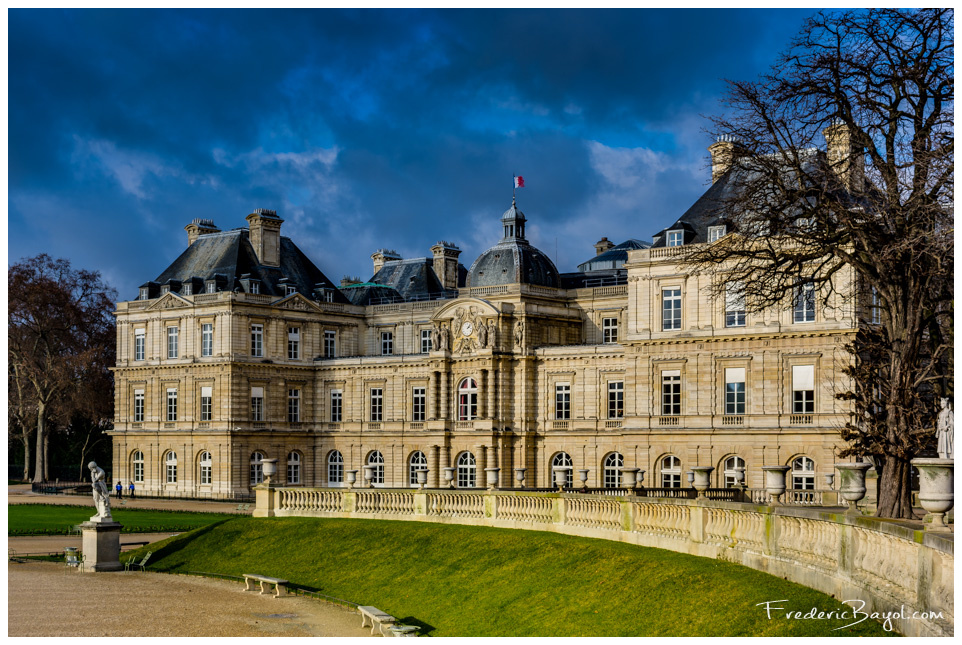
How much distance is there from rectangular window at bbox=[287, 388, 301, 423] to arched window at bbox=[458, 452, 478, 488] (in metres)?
11.2

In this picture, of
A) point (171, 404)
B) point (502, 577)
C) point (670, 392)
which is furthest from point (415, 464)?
point (502, 577)

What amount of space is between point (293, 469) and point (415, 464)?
7.57m

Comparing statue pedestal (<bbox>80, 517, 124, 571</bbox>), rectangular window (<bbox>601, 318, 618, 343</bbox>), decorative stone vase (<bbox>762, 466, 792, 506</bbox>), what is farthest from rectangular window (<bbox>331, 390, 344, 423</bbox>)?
decorative stone vase (<bbox>762, 466, 792, 506</bbox>)

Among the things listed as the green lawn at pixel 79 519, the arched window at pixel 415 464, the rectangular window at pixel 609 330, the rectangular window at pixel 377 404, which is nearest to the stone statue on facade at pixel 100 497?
the green lawn at pixel 79 519

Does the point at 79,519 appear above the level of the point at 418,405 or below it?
below

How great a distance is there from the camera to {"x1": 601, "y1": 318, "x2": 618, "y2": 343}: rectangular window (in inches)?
2601

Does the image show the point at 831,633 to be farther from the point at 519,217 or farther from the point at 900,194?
the point at 519,217

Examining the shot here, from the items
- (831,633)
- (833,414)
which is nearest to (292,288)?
(833,414)

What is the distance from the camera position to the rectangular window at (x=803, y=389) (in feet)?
171

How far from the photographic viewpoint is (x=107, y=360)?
8238 centimetres

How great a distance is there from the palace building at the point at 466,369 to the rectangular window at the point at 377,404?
0.10 m

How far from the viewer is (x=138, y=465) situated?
242 ft

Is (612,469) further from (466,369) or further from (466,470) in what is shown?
(466,369)

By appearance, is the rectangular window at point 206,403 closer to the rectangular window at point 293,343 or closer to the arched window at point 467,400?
the rectangular window at point 293,343
